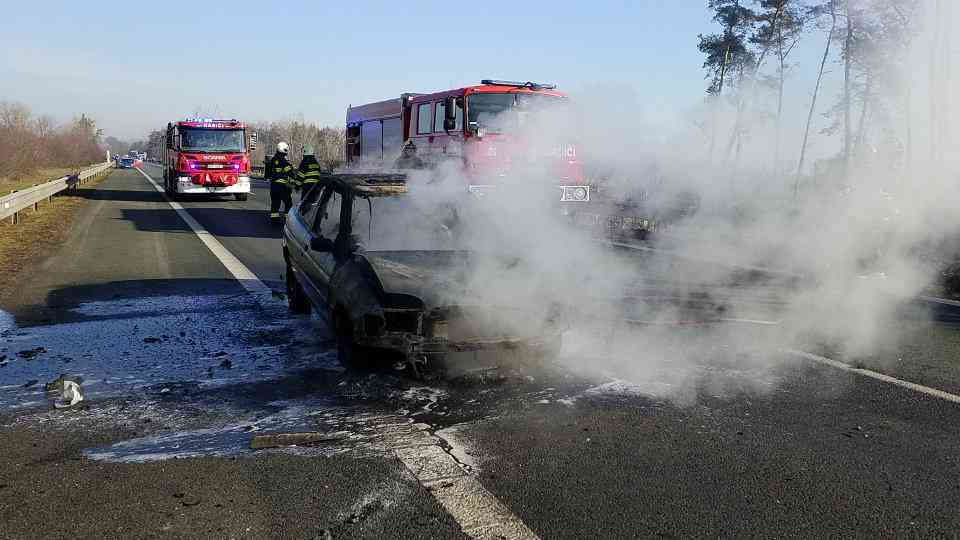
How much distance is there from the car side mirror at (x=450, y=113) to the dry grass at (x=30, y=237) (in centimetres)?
713

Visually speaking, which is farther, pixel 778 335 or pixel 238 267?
pixel 238 267

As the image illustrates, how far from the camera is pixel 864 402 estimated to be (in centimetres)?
498

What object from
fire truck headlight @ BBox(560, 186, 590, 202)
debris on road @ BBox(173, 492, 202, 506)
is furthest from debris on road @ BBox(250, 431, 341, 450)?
fire truck headlight @ BBox(560, 186, 590, 202)

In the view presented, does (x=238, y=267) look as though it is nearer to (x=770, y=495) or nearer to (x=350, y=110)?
(x=770, y=495)

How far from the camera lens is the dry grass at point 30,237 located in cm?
1062

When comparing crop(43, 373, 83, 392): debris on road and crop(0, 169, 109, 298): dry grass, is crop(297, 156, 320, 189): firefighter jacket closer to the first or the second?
crop(0, 169, 109, 298): dry grass

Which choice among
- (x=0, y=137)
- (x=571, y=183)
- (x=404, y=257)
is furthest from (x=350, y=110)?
(x=0, y=137)

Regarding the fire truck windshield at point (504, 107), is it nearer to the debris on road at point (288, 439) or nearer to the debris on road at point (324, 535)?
the debris on road at point (288, 439)

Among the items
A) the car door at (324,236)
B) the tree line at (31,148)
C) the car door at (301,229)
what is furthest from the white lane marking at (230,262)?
the tree line at (31,148)

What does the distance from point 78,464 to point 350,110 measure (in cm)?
1775

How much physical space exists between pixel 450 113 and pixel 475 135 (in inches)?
35.4

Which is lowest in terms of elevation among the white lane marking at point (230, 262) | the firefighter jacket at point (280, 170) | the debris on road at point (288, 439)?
the white lane marking at point (230, 262)

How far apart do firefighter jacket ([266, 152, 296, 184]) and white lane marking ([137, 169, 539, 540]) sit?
13.0 m

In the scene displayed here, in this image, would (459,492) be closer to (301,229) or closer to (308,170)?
(301,229)
